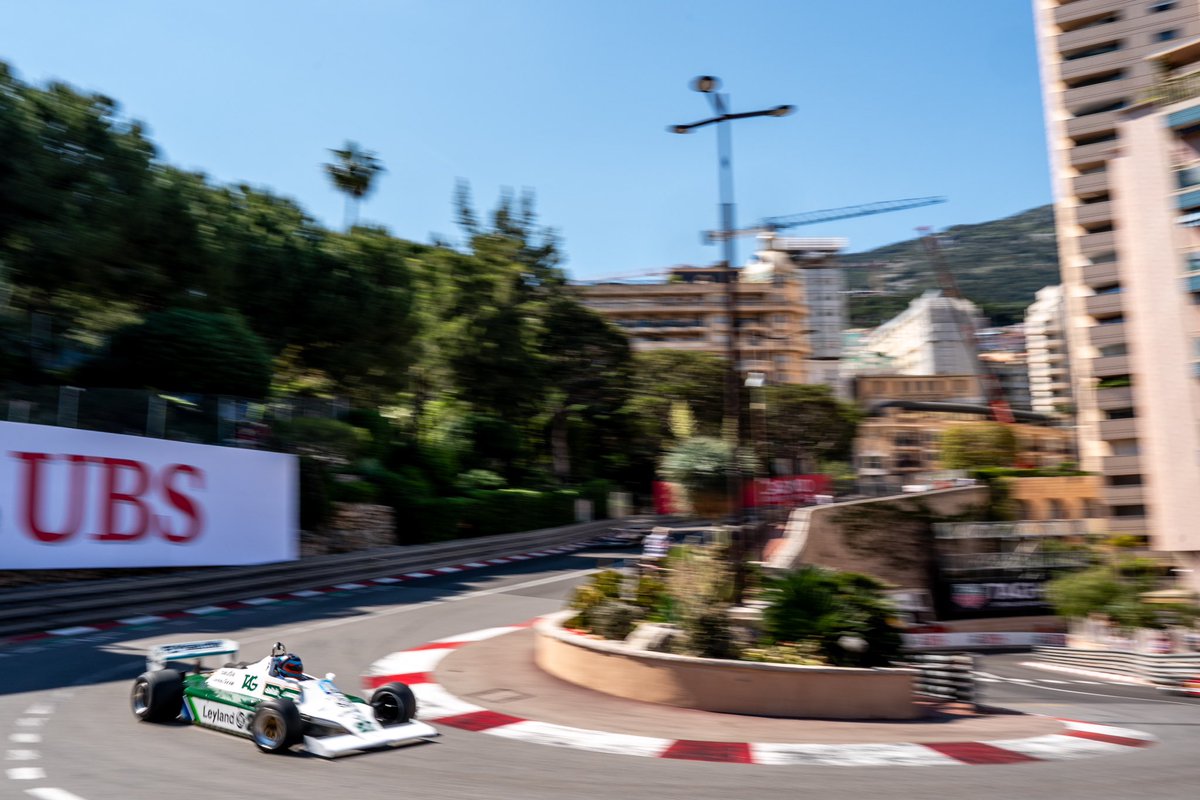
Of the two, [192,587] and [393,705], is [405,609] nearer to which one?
[192,587]

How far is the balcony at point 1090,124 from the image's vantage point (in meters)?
61.9

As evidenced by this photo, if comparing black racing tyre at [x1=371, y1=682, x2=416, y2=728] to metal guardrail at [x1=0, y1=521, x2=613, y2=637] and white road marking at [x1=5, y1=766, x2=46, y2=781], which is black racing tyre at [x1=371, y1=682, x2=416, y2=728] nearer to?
white road marking at [x1=5, y1=766, x2=46, y2=781]

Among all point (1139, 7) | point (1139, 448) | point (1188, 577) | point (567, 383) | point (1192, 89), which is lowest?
point (1188, 577)

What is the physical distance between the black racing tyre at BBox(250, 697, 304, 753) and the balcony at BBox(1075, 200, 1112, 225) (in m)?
65.5

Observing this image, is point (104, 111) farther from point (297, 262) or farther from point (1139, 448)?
point (1139, 448)

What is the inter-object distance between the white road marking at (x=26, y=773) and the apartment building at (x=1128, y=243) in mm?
37778

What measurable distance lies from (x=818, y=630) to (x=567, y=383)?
155 ft

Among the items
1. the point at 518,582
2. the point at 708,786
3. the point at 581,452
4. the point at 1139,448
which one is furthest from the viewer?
the point at 581,452

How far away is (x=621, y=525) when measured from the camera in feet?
152

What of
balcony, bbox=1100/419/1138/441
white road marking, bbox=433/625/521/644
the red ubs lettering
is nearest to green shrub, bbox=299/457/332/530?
the red ubs lettering

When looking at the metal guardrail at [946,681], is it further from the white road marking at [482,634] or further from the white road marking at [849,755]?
the white road marking at [482,634]

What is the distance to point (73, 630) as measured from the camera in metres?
16.0

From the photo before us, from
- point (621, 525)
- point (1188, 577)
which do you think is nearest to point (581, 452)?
point (621, 525)

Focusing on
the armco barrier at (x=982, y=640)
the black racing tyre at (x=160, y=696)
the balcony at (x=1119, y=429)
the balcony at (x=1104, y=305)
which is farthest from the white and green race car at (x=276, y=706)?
the balcony at (x=1104, y=305)
